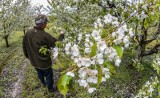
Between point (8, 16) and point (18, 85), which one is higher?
point (8, 16)

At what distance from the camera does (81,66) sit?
78.0 inches

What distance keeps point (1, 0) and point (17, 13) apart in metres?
3.75

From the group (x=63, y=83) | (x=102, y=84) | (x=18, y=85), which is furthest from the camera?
(x=18, y=85)

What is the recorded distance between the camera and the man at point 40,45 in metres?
8.08

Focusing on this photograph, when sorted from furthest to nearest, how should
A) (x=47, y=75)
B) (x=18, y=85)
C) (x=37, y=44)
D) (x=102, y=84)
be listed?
(x=18, y=85) → (x=102, y=84) → (x=47, y=75) → (x=37, y=44)

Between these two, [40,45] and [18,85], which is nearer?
[40,45]

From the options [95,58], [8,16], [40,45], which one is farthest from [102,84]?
[8,16]

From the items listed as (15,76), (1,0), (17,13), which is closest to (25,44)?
(15,76)

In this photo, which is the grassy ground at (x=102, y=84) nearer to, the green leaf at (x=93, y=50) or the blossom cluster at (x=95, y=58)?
the blossom cluster at (x=95, y=58)

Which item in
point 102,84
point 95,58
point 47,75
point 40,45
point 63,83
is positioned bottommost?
point 102,84

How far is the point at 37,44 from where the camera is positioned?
27.0 ft

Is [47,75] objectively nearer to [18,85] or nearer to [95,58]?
[18,85]

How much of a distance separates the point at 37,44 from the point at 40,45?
0.30 feet

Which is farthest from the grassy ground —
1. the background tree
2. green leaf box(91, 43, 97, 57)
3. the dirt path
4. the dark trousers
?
the background tree
